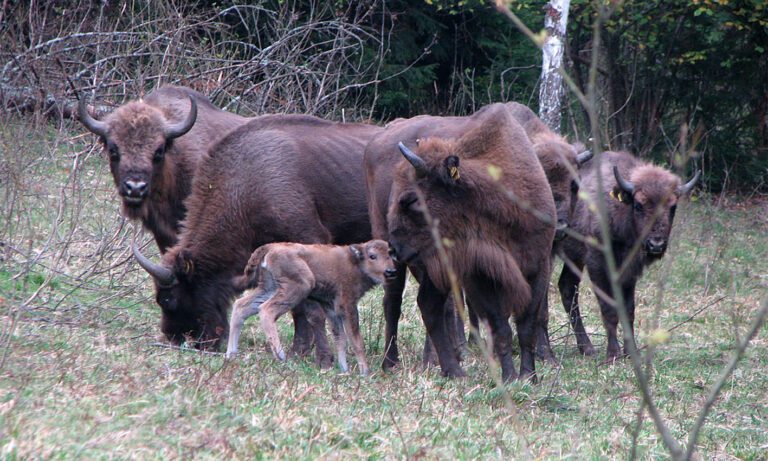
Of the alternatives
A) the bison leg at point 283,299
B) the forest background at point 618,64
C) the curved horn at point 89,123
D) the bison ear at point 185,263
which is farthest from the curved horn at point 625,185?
the forest background at point 618,64

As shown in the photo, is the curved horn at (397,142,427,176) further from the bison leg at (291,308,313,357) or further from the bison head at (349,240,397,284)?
the bison leg at (291,308,313,357)

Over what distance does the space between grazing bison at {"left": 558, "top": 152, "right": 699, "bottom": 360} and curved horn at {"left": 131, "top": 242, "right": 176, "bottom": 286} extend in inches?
161

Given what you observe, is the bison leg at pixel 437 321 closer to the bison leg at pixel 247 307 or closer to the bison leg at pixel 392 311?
the bison leg at pixel 392 311

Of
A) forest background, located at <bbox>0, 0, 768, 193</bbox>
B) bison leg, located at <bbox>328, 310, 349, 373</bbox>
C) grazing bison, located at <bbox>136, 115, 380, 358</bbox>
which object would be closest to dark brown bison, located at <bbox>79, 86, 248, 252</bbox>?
grazing bison, located at <bbox>136, 115, 380, 358</bbox>

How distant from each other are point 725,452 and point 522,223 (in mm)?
2271

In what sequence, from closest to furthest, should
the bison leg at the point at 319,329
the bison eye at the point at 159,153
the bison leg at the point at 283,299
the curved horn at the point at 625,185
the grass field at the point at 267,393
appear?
the grass field at the point at 267,393, the bison leg at the point at 283,299, the bison leg at the point at 319,329, the bison eye at the point at 159,153, the curved horn at the point at 625,185

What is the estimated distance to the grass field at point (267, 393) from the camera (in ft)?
15.8

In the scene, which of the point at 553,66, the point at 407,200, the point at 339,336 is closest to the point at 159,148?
the point at 339,336

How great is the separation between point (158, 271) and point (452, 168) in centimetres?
283

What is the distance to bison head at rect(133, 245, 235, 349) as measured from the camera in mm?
8656

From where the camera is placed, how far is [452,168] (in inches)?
294

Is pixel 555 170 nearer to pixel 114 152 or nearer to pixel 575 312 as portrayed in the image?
pixel 575 312

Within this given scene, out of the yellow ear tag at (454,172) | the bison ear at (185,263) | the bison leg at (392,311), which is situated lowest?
the bison leg at (392,311)

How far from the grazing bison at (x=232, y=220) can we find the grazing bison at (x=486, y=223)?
121 centimetres
